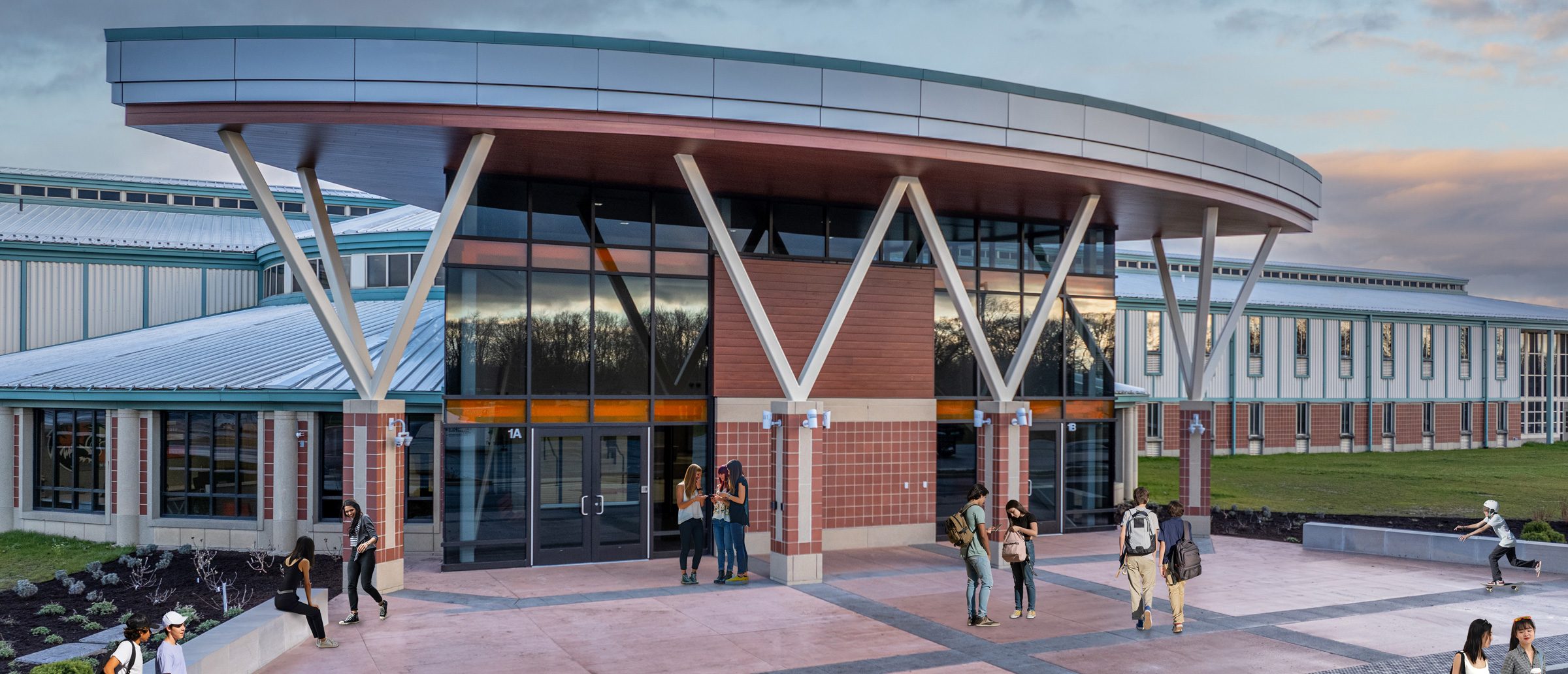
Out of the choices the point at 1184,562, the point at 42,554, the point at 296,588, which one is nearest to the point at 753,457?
the point at 1184,562

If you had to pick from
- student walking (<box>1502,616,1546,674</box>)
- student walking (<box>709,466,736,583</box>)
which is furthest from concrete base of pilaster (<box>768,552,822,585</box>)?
student walking (<box>1502,616,1546,674</box>)

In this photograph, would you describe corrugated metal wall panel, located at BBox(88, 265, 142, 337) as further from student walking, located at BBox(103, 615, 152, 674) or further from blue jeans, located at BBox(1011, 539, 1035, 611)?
blue jeans, located at BBox(1011, 539, 1035, 611)

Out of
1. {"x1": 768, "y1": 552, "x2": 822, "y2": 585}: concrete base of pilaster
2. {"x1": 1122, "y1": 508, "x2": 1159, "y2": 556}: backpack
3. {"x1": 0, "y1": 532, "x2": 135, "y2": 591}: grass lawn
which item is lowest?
{"x1": 0, "y1": 532, "x2": 135, "y2": 591}: grass lawn

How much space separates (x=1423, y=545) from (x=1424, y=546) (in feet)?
0.07

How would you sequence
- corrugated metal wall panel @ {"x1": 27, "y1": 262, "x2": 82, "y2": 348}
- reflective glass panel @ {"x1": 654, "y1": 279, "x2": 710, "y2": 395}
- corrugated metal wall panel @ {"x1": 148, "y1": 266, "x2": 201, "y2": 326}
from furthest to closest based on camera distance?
corrugated metal wall panel @ {"x1": 148, "y1": 266, "x2": 201, "y2": 326}, corrugated metal wall panel @ {"x1": 27, "y1": 262, "x2": 82, "y2": 348}, reflective glass panel @ {"x1": 654, "y1": 279, "x2": 710, "y2": 395}

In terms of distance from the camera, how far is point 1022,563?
13562mm

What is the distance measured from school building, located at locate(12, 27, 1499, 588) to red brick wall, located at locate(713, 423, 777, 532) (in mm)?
→ 54

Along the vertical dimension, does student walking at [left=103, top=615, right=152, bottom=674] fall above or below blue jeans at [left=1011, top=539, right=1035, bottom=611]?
above

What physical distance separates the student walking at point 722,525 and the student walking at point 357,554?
461 cm

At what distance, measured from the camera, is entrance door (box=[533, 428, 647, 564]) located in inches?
670

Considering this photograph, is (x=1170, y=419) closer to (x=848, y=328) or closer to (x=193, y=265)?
(x=848, y=328)

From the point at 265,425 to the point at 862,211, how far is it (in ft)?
36.2

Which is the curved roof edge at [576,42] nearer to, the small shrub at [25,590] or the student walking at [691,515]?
the student walking at [691,515]

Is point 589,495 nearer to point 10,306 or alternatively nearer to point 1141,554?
point 1141,554
